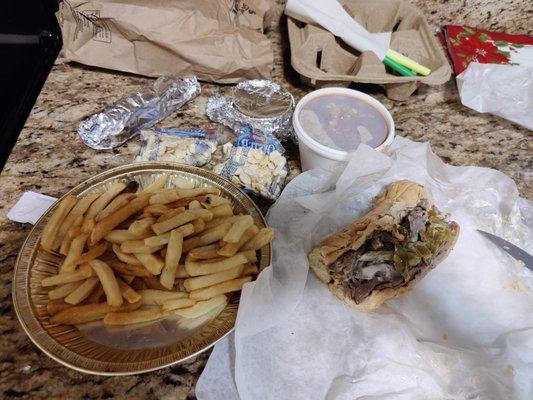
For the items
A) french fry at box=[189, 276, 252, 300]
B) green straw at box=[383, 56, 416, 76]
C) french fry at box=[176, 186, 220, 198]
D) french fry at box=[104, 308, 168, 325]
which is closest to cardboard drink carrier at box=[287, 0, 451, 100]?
green straw at box=[383, 56, 416, 76]

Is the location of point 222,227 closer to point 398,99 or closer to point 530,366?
point 530,366

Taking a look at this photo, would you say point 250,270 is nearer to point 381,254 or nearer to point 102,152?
point 381,254

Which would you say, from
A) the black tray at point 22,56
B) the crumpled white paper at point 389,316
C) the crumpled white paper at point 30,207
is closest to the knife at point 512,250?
the crumpled white paper at point 389,316

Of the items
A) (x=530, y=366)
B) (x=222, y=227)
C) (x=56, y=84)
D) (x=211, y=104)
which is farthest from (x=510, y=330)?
(x=56, y=84)

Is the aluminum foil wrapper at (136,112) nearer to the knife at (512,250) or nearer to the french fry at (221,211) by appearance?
the french fry at (221,211)

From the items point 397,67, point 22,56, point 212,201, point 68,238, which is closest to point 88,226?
point 68,238

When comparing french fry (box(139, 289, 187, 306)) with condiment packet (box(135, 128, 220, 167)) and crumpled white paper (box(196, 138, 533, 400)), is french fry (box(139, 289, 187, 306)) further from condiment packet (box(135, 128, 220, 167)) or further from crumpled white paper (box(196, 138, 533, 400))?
condiment packet (box(135, 128, 220, 167))
